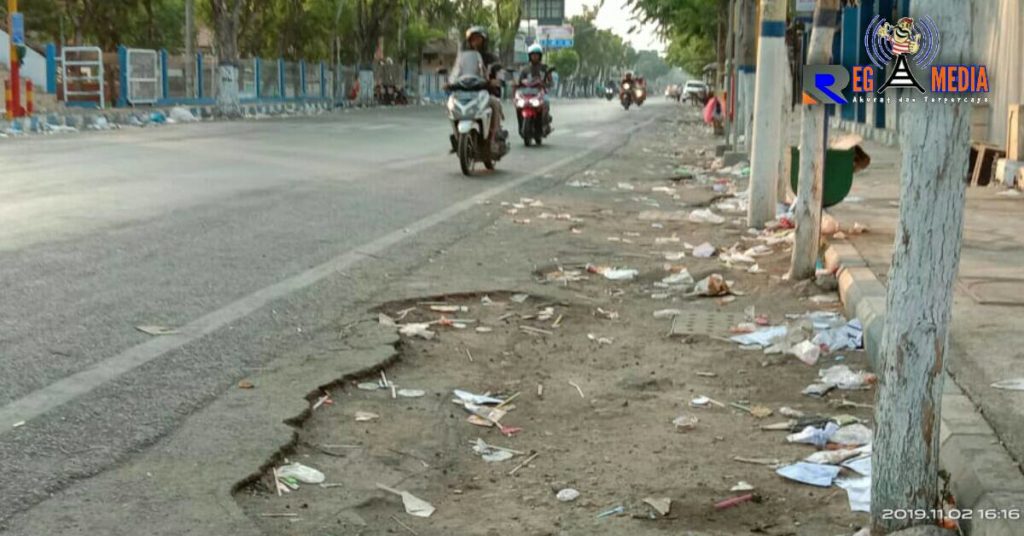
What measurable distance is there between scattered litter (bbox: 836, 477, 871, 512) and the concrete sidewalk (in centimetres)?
25

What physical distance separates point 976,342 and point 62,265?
4.94 m

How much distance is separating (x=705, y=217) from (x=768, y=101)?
1.61 meters

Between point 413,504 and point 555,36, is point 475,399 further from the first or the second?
point 555,36

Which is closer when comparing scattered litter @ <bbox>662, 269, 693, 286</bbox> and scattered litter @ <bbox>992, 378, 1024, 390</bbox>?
scattered litter @ <bbox>992, 378, 1024, 390</bbox>

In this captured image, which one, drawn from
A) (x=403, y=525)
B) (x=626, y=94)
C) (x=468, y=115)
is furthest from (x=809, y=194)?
(x=626, y=94)

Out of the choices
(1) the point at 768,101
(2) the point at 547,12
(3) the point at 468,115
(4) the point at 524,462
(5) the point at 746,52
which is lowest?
(4) the point at 524,462

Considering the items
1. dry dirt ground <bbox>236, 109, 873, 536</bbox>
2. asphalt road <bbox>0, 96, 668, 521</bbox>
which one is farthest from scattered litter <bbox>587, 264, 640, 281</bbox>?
asphalt road <bbox>0, 96, 668, 521</bbox>

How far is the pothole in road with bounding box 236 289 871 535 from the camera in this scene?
11.8 ft

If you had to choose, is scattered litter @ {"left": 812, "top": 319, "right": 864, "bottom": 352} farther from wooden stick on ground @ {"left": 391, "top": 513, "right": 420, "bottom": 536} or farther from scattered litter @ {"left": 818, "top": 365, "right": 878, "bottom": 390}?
wooden stick on ground @ {"left": 391, "top": 513, "right": 420, "bottom": 536}

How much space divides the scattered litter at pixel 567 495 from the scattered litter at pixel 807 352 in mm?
1967

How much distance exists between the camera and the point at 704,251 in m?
8.80

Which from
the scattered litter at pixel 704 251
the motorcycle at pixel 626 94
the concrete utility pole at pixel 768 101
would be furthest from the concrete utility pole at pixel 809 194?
the motorcycle at pixel 626 94

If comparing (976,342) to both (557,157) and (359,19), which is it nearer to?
(557,157)

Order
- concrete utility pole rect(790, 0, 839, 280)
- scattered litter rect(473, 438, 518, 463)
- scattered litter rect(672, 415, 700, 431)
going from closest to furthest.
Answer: scattered litter rect(473, 438, 518, 463) → scattered litter rect(672, 415, 700, 431) → concrete utility pole rect(790, 0, 839, 280)
